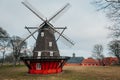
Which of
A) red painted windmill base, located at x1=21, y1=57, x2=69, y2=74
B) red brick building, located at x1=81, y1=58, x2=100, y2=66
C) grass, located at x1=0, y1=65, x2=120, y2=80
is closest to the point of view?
grass, located at x1=0, y1=65, x2=120, y2=80

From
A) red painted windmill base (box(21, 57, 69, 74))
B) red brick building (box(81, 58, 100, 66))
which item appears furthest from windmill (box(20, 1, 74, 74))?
red brick building (box(81, 58, 100, 66))

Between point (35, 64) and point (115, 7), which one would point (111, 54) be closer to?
point (35, 64)

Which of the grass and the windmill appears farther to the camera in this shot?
the windmill

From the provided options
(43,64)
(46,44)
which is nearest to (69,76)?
(43,64)

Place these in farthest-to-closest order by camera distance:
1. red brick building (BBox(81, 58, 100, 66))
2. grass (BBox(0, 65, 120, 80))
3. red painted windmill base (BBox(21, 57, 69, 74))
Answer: red brick building (BBox(81, 58, 100, 66)) < red painted windmill base (BBox(21, 57, 69, 74)) < grass (BBox(0, 65, 120, 80))

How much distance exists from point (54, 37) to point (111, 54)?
45.7 meters

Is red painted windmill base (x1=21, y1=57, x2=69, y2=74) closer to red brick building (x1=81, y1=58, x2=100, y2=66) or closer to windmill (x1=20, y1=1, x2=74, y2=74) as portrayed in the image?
windmill (x1=20, y1=1, x2=74, y2=74)

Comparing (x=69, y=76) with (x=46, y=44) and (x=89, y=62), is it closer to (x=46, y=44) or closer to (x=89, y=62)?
(x=46, y=44)

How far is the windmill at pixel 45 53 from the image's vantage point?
38938 millimetres

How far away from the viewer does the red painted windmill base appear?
1521 inches

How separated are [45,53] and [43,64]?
1.75 meters

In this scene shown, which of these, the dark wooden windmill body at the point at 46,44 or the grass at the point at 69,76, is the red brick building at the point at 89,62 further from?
the dark wooden windmill body at the point at 46,44

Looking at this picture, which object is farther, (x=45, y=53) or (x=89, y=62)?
(x=89, y=62)

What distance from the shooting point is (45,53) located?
129 ft
